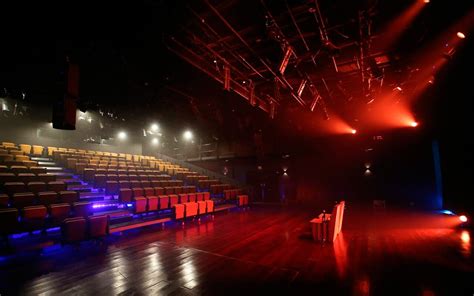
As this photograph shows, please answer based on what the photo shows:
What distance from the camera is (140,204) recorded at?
5.72 meters

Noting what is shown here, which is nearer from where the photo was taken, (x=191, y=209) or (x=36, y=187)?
(x=36, y=187)

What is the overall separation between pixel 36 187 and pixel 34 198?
2.14 feet

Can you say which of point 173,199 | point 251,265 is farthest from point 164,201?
point 251,265

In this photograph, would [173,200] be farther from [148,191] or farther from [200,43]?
[200,43]

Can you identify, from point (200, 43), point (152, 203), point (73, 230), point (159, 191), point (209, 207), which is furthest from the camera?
point (209, 207)

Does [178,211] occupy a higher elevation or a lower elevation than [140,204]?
lower

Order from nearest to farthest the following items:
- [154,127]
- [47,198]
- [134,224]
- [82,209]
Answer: [47,198], [82,209], [134,224], [154,127]

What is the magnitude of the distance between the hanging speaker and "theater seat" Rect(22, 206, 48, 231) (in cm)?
144

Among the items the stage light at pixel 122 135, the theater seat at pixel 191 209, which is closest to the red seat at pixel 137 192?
the theater seat at pixel 191 209

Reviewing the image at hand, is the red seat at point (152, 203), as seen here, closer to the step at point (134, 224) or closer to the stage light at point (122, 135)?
the step at point (134, 224)

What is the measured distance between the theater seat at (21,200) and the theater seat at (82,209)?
707 mm

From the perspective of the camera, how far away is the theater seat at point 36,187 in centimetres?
487

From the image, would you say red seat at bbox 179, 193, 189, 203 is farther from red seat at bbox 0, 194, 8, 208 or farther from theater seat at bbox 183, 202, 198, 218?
red seat at bbox 0, 194, 8, 208

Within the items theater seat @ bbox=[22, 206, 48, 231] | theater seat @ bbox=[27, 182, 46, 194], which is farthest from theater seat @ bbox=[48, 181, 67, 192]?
theater seat @ bbox=[22, 206, 48, 231]
